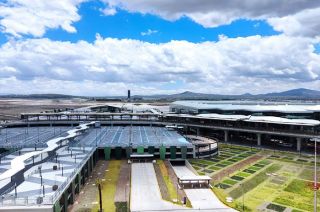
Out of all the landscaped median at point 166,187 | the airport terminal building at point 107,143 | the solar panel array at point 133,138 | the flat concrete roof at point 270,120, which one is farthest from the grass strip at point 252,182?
the flat concrete roof at point 270,120

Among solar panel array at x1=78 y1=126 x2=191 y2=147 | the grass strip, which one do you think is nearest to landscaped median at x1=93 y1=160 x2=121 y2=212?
solar panel array at x1=78 y1=126 x2=191 y2=147

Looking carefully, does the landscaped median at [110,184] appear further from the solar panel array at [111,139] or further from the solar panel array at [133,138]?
the solar panel array at [111,139]

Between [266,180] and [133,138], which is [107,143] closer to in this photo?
[133,138]

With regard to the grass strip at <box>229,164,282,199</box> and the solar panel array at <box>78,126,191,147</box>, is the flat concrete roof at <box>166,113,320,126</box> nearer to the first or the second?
the solar panel array at <box>78,126,191,147</box>

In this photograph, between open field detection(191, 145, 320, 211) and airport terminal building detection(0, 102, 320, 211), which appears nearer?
airport terminal building detection(0, 102, 320, 211)

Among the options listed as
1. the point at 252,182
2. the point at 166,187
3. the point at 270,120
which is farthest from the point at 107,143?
the point at 270,120

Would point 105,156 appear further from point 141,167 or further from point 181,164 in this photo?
point 181,164

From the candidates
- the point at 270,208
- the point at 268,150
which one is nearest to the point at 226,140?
the point at 268,150

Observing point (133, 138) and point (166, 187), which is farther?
point (133, 138)
